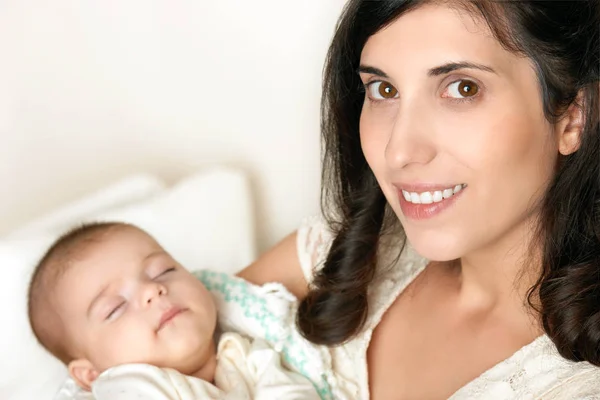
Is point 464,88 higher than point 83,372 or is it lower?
higher

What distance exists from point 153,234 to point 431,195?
2.88ft

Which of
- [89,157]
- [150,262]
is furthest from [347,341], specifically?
[89,157]

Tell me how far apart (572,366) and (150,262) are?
86 cm

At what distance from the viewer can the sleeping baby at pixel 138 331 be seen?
1496 mm

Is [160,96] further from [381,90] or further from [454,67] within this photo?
[454,67]

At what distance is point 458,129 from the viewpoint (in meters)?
1.23

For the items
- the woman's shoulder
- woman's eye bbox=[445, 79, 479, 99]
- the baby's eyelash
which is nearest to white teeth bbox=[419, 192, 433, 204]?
woman's eye bbox=[445, 79, 479, 99]

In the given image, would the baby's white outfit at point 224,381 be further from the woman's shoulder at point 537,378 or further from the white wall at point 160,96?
the white wall at point 160,96

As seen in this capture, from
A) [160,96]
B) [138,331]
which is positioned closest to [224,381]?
[138,331]

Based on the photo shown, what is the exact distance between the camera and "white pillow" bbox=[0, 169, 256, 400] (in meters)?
1.68

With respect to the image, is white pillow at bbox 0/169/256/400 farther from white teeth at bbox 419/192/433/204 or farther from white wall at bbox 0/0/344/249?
white teeth at bbox 419/192/433/204

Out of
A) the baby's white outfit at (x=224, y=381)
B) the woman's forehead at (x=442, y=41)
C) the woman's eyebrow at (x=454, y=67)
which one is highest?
the woman's forehead at (x=442, y=41)

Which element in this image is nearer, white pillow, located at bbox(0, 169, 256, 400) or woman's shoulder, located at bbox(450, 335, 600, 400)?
woman's shoulder, located at bbox(450, 335, 600, 400)

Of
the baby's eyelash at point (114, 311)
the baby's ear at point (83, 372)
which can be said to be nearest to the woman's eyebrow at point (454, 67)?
the baby's eyelash at point (114, 311)
